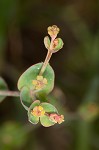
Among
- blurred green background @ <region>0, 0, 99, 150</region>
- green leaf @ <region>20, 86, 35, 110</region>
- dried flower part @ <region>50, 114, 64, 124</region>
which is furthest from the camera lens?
blurred green background @ <region>0, 0, 99, 150</region>

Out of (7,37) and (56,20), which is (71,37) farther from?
(7,37)

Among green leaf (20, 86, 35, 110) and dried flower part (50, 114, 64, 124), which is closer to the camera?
dried flower part (50, 114, 64, 124)

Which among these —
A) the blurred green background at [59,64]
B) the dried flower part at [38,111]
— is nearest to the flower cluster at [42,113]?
the dried flower part at [38,111]

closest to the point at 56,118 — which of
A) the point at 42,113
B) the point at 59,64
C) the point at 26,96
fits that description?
the point at 42,113

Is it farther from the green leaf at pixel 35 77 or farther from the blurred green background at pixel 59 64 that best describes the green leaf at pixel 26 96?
the blurred green background at pixel 59 64

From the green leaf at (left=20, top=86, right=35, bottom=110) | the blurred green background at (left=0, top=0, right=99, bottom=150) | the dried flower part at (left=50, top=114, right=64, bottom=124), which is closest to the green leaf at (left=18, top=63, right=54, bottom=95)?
the green leaf at (left=20, top=86, right=35, bottom=110)

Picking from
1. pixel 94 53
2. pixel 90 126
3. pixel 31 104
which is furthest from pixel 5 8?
pixel 31 104

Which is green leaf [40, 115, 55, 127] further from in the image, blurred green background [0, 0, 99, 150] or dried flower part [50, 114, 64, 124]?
blurred green background [0, 0, 99, 150]
